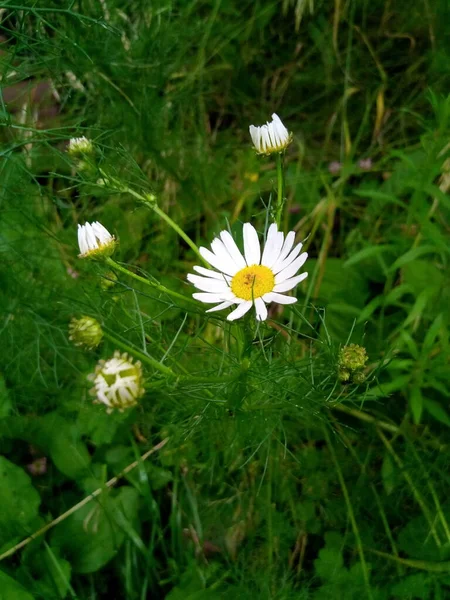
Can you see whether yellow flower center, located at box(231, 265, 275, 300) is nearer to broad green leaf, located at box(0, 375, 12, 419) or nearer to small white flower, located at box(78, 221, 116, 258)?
small white flower, located at box(78, 221, 116, 258)

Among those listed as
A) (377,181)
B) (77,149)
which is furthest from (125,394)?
(377,181)

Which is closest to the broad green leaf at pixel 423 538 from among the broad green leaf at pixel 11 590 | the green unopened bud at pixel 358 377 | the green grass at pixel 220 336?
the green grass at pixel 220 336

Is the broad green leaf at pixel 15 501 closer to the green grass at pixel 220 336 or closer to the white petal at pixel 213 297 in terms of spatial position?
the green grass at pixel 220 336

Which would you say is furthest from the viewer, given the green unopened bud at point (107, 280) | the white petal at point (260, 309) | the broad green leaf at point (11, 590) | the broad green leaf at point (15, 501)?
the broad green leaf at point (15, 501)

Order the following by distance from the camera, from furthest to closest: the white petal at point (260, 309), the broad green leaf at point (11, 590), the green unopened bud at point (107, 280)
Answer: the broad green leaf at point (11, 590), the green unopened bud at point (107, 280), the white petal at point (260, 309)

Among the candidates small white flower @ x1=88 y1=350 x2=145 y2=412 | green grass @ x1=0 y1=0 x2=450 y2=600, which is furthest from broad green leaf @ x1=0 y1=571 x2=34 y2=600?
small white flower @ x1=88 y1=350 x2=145 y2=412

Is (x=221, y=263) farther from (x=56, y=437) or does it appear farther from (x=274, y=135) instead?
(x=56, y=437)
